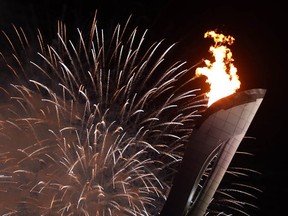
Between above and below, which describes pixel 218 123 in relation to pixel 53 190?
above

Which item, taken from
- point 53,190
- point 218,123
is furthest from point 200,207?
point 53,190

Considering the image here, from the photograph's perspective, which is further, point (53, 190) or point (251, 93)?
point (53, 190)

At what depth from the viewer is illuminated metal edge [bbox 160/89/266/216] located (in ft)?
61.0

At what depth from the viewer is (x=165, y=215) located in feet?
62.9

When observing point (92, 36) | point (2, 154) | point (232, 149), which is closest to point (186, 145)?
point (232, 149)

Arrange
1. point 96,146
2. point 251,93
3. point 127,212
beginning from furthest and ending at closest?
point 127,212 → point 96,146 → point 251,93

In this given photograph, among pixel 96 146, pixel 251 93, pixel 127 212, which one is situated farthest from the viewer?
pixel 127 212

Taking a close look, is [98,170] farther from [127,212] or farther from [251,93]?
[251,93]

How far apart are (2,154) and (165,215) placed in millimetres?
5555

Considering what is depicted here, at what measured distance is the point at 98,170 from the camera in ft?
65.5

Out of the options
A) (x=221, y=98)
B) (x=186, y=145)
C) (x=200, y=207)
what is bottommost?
(x=200, y=207)

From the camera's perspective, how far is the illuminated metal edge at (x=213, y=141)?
732 inches

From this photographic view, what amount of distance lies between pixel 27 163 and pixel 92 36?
470 cm

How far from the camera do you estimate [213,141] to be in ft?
61.7
